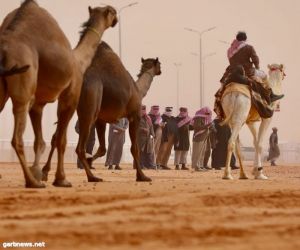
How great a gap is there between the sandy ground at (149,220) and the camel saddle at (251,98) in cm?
690

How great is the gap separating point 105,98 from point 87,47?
4.39ft

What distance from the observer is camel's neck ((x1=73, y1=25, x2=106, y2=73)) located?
536 inches

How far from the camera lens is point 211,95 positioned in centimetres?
11812

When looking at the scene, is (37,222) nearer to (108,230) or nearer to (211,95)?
(108,230)

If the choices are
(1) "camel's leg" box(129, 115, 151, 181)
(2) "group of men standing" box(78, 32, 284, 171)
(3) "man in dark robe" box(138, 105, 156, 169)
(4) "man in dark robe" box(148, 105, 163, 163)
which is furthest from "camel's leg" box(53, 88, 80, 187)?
(4) "man in dark robe" box(148, 105, 163, 163)

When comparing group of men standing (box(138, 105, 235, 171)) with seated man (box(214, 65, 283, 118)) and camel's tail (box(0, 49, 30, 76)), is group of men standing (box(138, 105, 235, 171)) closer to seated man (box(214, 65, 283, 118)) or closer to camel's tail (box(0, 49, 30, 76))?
seated man (box(214, 65, 283, 118))

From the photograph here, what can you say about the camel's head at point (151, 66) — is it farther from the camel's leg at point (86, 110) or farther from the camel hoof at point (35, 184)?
the camel hoof at point (35, 184)

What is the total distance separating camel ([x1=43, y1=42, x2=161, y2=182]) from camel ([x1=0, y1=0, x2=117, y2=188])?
0.88 metres

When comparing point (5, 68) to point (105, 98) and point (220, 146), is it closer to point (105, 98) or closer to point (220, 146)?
point (105, 98)

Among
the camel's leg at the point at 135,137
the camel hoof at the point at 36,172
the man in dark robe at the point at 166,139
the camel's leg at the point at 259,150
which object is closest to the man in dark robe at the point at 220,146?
the man in dark robe at the point at 166,139

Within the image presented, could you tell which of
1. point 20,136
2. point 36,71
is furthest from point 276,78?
point 20,136

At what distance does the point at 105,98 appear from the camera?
49.8 ft

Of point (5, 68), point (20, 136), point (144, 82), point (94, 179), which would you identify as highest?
point (144, 82)

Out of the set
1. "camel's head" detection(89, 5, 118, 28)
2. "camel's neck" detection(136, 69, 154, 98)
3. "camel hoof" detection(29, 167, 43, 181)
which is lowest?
"camel hoof" detection(29, 167, 43, 181)
